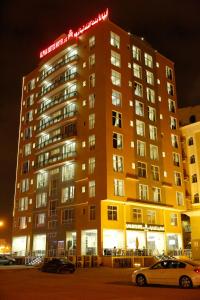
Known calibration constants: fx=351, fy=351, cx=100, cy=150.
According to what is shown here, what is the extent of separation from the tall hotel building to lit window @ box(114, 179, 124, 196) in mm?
112

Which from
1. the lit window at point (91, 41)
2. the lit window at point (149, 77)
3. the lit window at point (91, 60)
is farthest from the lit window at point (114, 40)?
the lit window at point (149, 77)

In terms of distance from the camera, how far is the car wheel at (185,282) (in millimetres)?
18344

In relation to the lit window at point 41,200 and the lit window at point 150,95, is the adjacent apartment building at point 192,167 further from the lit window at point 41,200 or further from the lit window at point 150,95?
the lit window at point 41,200

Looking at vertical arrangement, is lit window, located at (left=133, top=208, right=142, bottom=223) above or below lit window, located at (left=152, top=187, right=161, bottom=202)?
below

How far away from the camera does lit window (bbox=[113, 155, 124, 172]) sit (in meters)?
50.1

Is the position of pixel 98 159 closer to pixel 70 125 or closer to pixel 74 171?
pixel 74 171

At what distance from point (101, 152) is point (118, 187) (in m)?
5.52

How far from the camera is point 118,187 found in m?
49.8

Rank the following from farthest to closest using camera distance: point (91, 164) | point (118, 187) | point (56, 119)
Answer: point (56, 119), point (91, 164), point (118, 187)

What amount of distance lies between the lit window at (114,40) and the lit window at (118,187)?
22.4 m

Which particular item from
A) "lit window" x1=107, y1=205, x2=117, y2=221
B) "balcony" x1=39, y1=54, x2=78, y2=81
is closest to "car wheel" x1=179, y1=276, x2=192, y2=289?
"lit window" x1=107, y1=205, x2=117, y2=221

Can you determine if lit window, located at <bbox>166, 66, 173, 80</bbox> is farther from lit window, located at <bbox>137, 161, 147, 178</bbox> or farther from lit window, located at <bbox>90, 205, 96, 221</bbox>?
lit window, located at <bbox>90, 205, 96, 221</bbox>

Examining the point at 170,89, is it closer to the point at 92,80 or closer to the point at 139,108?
the point at 139,108

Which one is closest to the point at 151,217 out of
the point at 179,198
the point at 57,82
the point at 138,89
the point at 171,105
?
the point at 179,198
